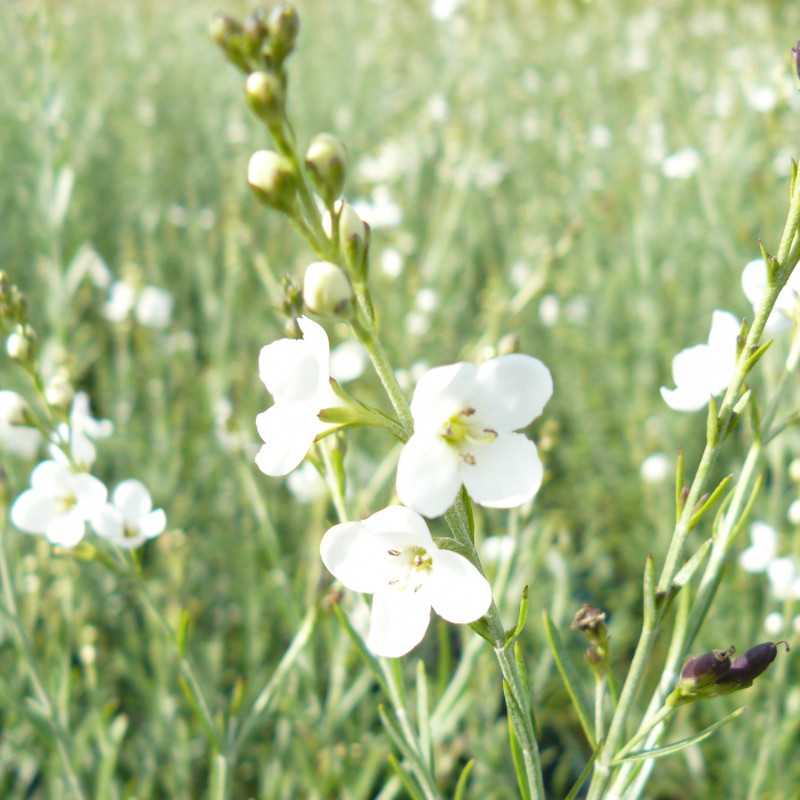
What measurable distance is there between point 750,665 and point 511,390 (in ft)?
1.24

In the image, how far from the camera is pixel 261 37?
2.60 feet

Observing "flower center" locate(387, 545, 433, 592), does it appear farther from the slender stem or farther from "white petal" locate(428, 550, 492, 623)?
the slender stem

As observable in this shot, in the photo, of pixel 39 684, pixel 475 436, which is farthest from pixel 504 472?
pixel 39 684

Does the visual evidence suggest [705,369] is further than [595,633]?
Yes

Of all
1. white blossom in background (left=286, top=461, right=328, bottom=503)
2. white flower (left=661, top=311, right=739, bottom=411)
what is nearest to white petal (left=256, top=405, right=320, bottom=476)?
white flower (left=661, top=311, right=739, bottom=411)

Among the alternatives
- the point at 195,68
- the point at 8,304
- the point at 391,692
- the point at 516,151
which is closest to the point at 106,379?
the point at 8,304

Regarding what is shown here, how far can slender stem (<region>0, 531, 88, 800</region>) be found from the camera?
1.37 metres

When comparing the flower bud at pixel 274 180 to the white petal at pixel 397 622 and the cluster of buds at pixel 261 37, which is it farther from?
the white petal at pixel 397 622

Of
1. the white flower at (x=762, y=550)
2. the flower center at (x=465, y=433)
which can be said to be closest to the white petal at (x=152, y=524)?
the flower center at (x=465, y=433)

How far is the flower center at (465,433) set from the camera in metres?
0.77

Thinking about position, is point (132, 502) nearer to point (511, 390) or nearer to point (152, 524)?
point (152, 524)

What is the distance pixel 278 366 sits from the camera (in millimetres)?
827

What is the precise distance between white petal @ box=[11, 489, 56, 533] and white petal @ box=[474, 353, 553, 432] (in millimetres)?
803

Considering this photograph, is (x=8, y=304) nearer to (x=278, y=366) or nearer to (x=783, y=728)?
(x=278, y=366)
